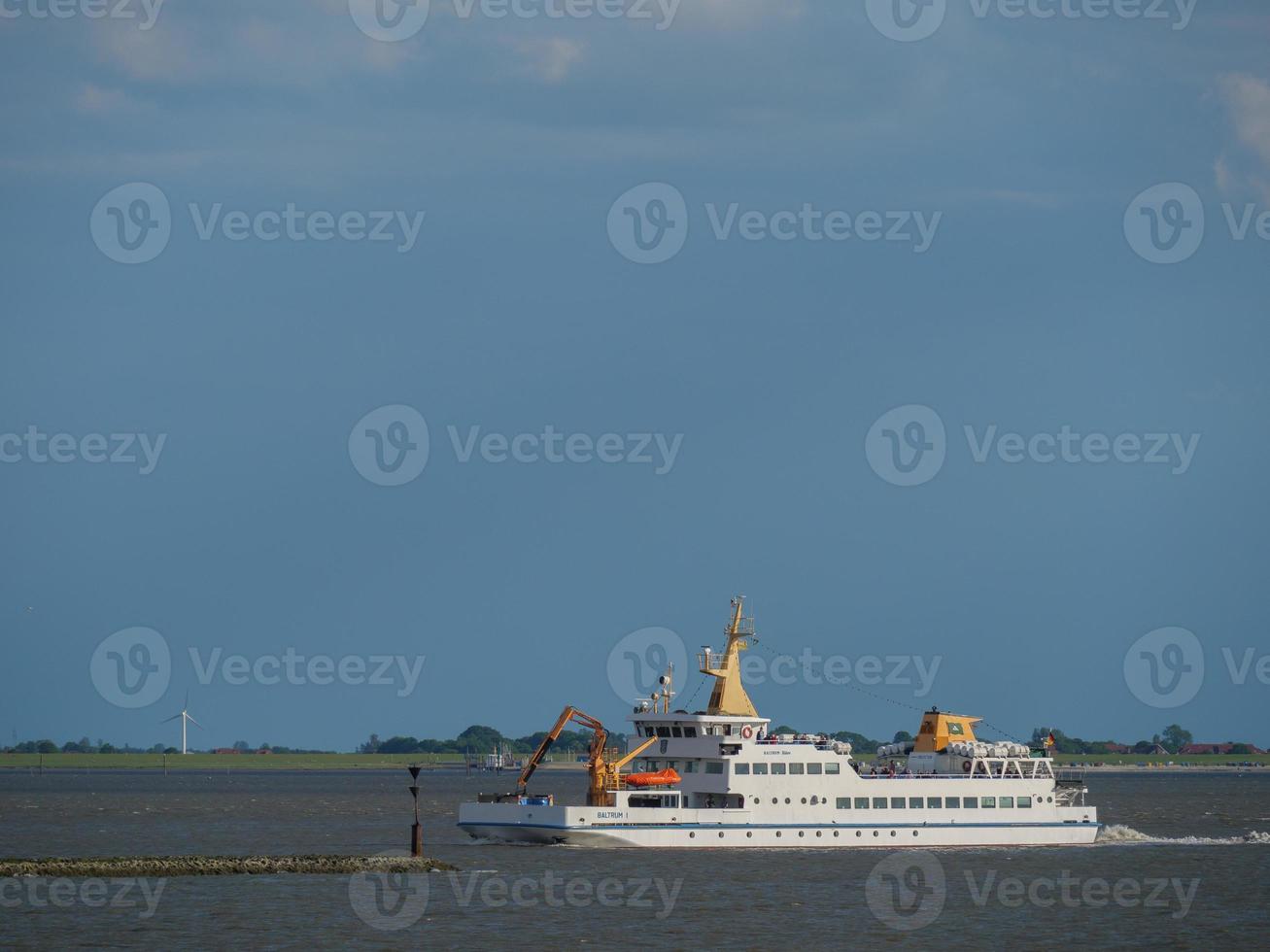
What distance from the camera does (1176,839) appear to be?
84500 millimetres

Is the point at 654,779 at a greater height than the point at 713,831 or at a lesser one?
greater

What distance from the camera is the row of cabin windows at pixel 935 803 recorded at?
68000 mm

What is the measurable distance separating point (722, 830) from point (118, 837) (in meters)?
32.4

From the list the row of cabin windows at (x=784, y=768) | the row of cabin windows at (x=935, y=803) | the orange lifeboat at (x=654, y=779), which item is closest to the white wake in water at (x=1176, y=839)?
the row of cabin windows at (x=935, y=803)

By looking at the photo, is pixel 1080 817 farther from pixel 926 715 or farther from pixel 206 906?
pixel 206 906

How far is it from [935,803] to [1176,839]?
20827 millimetres

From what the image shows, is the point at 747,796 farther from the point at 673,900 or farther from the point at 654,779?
the point at 673,900

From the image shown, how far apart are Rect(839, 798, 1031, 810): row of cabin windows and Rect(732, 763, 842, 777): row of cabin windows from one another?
1252 millimetres

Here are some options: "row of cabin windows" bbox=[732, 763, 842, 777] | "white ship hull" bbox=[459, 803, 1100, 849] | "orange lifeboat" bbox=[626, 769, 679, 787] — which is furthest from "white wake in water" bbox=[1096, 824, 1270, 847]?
"orange lifeboat" bbox=[626, 769, 679, 787]

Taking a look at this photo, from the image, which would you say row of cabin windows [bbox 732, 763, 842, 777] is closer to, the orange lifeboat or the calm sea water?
the orange lifeboat

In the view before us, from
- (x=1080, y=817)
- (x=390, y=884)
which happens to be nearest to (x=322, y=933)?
(x=390, y=884)

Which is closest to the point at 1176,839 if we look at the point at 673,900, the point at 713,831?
the point at 713,831

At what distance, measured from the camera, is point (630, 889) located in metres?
57.9

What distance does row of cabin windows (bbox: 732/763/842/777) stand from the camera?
220ft
